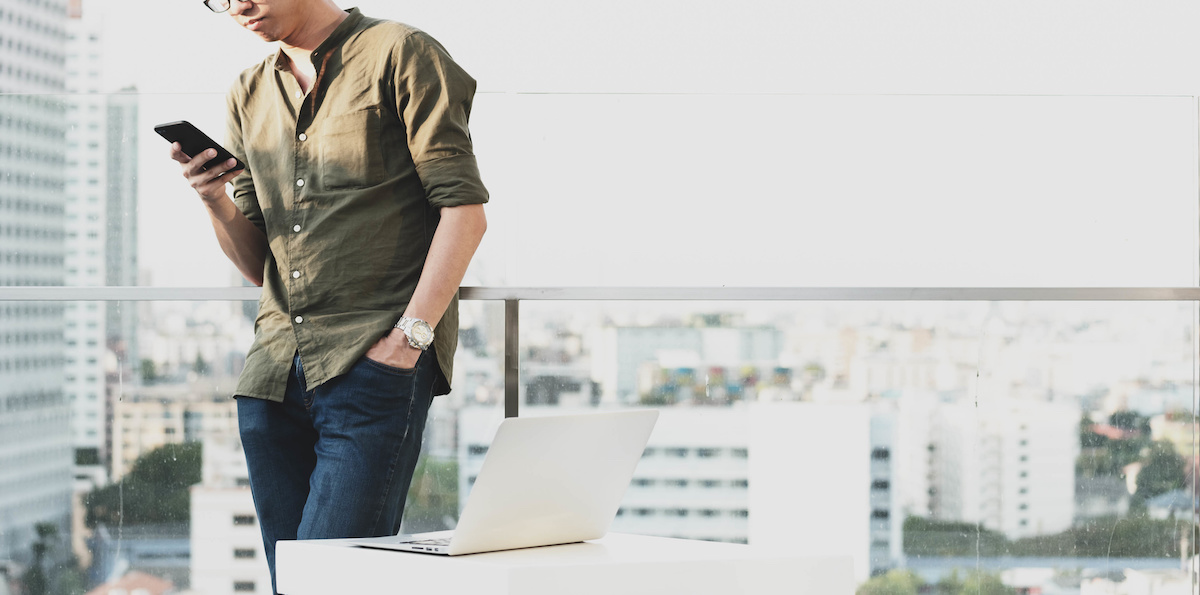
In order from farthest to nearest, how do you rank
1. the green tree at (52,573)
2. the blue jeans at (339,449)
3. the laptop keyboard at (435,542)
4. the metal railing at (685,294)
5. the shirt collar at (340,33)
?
the green tree at (52,573)
the metal railing at (685,294)
the shirt collar at (340,33)
the blue jeans at (339,449)
the laptop keyboard at (435,542)

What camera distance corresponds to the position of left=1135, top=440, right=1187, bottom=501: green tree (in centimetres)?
238

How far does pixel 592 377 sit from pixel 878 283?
0.63 metres

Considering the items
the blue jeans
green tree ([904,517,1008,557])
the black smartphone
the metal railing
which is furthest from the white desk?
green tree ([904,517,1008,557])

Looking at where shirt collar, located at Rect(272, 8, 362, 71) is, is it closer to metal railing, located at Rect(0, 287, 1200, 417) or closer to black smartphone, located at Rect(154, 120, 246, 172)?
black smartphone, located at Rect(154, 120, 246, 172)

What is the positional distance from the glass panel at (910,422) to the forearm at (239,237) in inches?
25.2

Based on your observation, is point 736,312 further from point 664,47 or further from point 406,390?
point 406,390

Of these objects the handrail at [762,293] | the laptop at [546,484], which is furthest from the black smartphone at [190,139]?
the laptop at [546,484]

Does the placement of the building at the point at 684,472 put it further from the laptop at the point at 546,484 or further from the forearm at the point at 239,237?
the laptop at the point at 546,484

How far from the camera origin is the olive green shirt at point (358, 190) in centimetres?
168

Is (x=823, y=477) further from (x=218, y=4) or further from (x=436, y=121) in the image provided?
(x=218, y=4)

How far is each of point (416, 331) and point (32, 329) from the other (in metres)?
1.21

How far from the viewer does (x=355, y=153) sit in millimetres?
1710

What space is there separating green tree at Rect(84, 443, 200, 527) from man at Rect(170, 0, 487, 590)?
0.71 meters

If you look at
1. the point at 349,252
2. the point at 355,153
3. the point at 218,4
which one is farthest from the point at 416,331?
the point at 218,4
